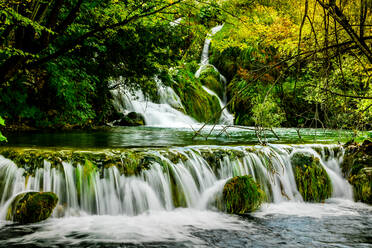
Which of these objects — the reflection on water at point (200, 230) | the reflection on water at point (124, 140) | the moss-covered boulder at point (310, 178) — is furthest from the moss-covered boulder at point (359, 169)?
the reflection on water at point (200, 230)

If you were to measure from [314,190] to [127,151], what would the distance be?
378cm

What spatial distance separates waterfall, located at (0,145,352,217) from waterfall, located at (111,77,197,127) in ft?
29.5

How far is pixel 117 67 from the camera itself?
10.6m

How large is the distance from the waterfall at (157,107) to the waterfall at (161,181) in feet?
29.5

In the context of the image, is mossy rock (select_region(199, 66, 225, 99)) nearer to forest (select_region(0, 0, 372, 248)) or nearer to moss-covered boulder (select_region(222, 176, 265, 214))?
forest (select_region(0, 0, 372, 248))

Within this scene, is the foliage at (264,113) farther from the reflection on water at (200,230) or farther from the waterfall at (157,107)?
the waterfall at (157,107)

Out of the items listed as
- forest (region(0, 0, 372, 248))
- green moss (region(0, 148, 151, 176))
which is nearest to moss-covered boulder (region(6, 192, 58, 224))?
forest (region(0, 0, 372, 248))

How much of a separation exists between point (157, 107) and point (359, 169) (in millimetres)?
12209

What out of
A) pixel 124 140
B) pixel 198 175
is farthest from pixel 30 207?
pixel 124 140

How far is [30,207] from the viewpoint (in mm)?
3736

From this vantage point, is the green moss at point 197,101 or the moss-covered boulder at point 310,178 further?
the green moss at point 197,101

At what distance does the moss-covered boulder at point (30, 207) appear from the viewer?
12.1 ft

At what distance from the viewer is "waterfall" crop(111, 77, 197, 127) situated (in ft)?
50.3

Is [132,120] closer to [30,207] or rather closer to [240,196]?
[240,196]
